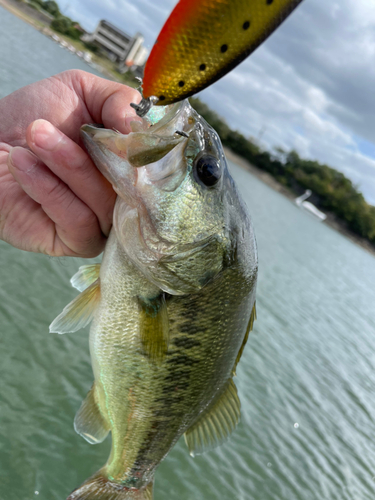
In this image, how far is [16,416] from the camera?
15.0 feet

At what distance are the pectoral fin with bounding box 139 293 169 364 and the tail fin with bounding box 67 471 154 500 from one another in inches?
46.4

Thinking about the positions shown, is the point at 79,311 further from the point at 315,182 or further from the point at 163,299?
the point at 315,182

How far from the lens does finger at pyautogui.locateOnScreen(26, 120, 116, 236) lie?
5.79 feet

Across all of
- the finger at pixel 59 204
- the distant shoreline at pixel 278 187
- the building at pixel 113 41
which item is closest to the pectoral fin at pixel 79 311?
the finger at pixel 59 204

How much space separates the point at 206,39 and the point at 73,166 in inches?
44.3

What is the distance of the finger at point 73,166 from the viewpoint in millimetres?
1765

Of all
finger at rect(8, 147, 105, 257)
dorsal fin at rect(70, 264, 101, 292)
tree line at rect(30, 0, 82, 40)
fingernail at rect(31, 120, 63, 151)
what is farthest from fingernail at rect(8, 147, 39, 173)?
tree line at rect(30, 0, 82, 40)

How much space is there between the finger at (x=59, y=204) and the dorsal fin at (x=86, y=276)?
116 mm

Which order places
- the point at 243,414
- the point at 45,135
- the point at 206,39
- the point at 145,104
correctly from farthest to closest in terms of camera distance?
the point at 243,414, the point at 45,135, the point at 145,104, the point at 206,39

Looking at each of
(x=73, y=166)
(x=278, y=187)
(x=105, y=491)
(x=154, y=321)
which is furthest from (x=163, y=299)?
(x=278, y=187)

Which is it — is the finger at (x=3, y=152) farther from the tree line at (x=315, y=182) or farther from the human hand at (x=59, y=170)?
the tree line at (x=315, y=182)

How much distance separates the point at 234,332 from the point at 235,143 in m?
88.7

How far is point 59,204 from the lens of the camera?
206cm

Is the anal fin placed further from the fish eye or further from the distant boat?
the distant boat
